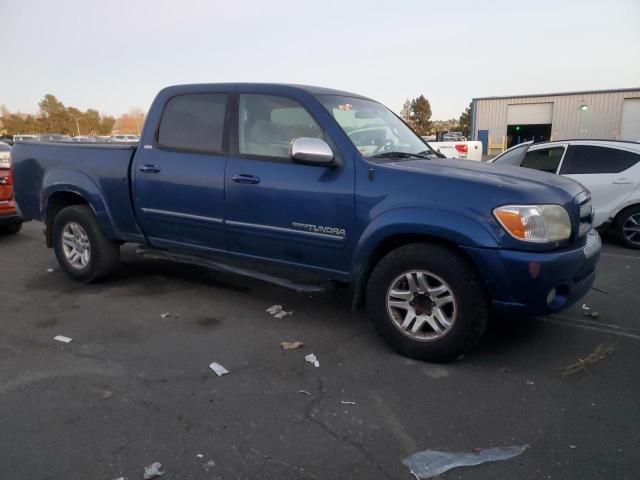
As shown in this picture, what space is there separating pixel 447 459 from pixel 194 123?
3.43 m

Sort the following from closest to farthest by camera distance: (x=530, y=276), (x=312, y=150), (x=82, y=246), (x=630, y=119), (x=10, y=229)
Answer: (x=530, y=276) < (x=312, y=150) < (x=82, y=246) < (x=10, y=229) < (x=630, y=119)

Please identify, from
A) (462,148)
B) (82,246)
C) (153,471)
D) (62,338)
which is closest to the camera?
(153,471)

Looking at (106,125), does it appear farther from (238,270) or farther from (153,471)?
(153,471)

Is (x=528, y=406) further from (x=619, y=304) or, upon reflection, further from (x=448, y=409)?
(x=619, y=304)

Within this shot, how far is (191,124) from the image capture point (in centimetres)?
460

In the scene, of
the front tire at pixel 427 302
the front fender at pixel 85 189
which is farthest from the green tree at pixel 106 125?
the front tire at pixel 427 302

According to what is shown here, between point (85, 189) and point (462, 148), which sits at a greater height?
point (462, 148)

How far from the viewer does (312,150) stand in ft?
12.0

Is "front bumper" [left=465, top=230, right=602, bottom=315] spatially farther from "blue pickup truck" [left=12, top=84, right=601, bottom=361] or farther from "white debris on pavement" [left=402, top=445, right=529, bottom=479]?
"white debris on pavement" [left=402, top=445, right=529, bottom=479]

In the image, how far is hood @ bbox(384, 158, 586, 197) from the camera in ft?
11.0

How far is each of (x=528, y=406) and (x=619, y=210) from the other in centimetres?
546

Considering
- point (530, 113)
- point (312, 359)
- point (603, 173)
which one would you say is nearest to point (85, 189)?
point (312, 359)

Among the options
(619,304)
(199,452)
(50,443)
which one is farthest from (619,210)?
(50,443)

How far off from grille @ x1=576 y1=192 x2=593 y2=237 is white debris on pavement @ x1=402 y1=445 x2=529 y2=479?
1653 mm
